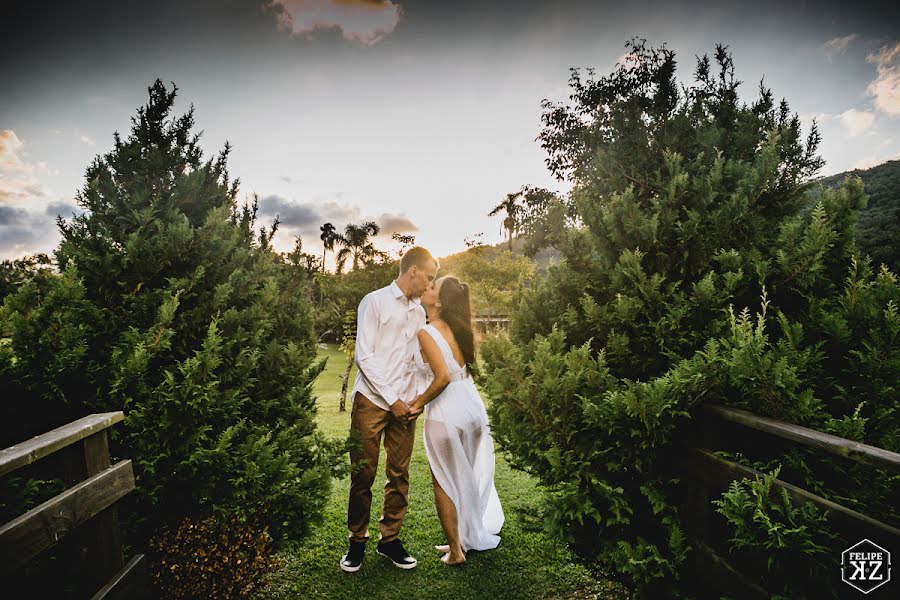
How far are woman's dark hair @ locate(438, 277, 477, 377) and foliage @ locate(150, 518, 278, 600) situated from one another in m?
2.51

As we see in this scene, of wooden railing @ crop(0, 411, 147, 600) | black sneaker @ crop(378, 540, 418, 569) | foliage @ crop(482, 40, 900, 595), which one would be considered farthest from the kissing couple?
wooden railing @ crop(0, 411, 147, 600)

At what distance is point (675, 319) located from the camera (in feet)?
9.16

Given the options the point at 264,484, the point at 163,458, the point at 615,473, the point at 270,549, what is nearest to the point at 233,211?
the point at 163,458

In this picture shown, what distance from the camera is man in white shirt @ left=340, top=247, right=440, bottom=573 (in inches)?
160

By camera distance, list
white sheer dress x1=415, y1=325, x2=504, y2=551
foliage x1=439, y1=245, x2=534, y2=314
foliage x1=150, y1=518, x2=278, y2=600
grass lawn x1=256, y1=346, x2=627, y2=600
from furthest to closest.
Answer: foliage x1=439, y1=245, x2=534, y2=314 < white sheer dress x1=415, y1=325, x2=504, y2=551 < grass lawn x1=256, y1=346, x2=627, y2=600 < foliage x1=150, y1=518, x2=278, y2=600

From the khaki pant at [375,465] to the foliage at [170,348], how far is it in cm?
47

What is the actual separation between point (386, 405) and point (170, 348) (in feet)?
6.40

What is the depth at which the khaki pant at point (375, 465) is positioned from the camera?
13.3 feet

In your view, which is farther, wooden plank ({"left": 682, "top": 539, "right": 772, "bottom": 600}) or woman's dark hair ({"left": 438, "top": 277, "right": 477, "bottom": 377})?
woman's dark hair ({"left": 438, "top": 277, "right": 477, "bottom": 377})

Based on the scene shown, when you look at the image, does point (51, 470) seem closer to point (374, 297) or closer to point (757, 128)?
point (374, 297)

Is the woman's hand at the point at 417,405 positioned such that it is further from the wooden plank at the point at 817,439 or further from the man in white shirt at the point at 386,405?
the wooden plank at the point at 817,439

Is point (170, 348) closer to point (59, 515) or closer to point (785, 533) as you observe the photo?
point (59, 515)

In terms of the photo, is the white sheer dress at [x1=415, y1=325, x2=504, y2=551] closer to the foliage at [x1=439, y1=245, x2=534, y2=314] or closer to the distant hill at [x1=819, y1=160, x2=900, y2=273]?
the foliage at [x1=439, y1=245, x2=534, y2=314]

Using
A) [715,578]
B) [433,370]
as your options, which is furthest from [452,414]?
[715,578]
